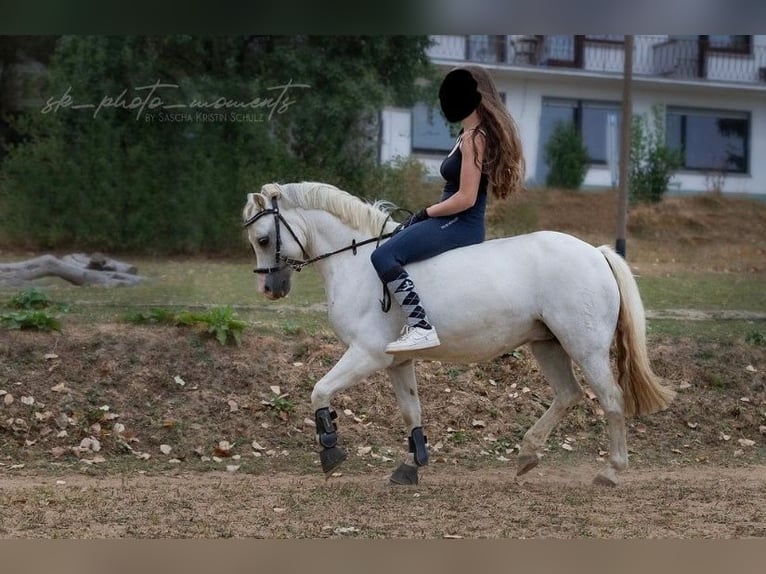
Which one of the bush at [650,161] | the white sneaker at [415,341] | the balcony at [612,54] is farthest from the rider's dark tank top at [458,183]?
the bush at [650,161]

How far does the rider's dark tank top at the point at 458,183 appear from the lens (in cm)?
630

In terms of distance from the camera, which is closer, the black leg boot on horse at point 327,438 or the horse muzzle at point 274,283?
the black leg boot on horse at point 327,438

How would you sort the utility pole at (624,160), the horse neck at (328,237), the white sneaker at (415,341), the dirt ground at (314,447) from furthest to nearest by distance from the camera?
the utility pole at (624,160) → the horse neck at (328,237) → the white sneaker at (415,341) → the dirt ground at (314,447)

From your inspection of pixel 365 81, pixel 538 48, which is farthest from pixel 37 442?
pixel 538 48

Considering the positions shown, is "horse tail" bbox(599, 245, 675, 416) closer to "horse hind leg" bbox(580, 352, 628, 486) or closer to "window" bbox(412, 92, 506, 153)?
"horse hind leg" bbox(580, 352, 628, 486)

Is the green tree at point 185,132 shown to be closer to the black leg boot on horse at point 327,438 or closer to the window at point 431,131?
the window at point 431,131

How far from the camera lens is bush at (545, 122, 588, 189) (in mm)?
10391

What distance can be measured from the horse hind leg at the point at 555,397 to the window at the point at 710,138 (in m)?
4.53

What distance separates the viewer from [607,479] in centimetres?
656

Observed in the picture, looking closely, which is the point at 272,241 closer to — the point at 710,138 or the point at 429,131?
the point at 429,131

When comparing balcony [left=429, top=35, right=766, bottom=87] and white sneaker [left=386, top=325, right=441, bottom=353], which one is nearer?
white sneaker [left=386, top=325, right=441, bottom=353]

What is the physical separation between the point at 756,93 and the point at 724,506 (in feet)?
17.9

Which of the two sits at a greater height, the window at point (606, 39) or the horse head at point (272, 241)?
the window at point (606, 39)

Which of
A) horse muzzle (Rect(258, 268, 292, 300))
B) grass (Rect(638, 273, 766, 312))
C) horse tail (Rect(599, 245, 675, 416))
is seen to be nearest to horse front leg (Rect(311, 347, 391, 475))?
horse muzzle (Rect(258, 268, 292, 300))
